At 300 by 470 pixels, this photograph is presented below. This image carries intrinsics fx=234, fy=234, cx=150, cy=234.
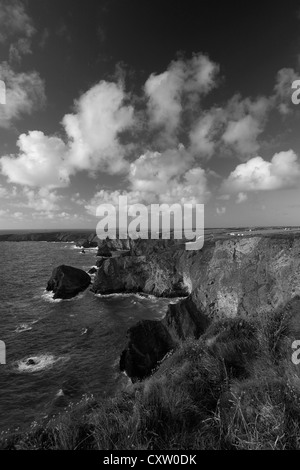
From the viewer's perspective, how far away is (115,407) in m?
6.09

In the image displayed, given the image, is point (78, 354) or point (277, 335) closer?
point (277, 335)

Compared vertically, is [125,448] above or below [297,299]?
below

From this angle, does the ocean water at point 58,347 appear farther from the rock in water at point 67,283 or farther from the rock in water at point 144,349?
the rock in water at point 67,283

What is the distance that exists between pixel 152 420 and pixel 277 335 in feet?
20.4

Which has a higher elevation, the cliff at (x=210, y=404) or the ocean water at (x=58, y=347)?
the cliff at (x=210, y=404)

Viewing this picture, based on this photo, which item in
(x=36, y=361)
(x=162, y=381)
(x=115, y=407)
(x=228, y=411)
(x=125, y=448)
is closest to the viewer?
(x=125, y=448)

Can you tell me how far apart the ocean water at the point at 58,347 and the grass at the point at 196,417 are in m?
14.5

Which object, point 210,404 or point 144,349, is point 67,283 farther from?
point 210,404

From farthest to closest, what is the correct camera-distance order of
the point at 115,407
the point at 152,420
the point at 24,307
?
1. the point at 24,307
2. the point at 115,407
3. the point at 152,420

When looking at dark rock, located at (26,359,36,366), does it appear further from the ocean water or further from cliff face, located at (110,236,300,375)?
cliff face, located at (110,236,300,375)

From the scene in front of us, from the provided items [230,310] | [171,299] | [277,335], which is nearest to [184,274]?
[171,299]

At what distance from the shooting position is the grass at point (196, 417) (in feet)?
15.2

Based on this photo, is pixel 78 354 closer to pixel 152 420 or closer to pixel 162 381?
pixel 162 381

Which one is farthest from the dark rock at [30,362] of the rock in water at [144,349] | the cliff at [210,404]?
the cliff at [210,404]
